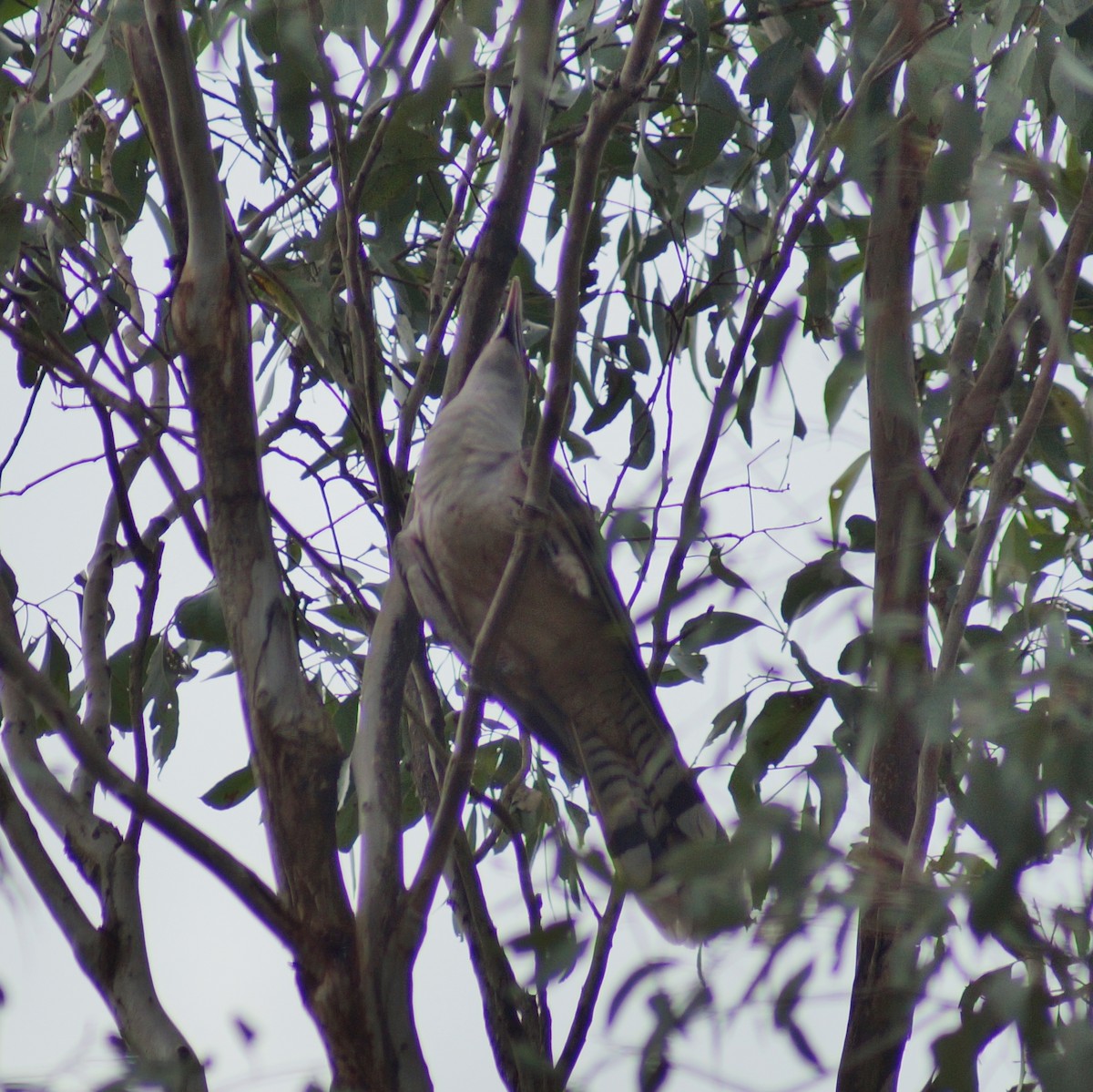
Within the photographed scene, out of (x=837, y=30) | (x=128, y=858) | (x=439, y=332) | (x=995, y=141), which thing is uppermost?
(x=837, y=30)

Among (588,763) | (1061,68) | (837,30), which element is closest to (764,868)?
(1061,68)

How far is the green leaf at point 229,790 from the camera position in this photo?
2.53 meters

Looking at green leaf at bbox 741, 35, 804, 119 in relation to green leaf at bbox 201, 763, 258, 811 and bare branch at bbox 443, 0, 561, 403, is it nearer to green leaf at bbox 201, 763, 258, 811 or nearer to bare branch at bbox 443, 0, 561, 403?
bare branch at bbox 443, 0, 561, 403

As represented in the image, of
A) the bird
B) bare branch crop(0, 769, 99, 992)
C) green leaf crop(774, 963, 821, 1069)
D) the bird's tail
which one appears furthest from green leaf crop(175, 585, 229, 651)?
green leaf crop(774, 963, 821, 1069)

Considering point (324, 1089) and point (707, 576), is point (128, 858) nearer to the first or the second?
point (324, 1089)

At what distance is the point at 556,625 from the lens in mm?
2594

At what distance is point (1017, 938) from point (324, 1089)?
31.5 inches

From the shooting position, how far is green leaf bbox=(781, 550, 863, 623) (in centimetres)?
205

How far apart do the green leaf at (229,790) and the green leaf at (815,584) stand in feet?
3.62

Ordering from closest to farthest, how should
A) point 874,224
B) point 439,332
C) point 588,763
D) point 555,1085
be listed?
point 555,1085, point 874,224, point 439,332, point 588,763

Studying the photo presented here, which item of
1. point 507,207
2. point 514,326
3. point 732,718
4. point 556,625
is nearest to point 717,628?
point 732,718

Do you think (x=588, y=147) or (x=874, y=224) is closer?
(x=588, y=147)

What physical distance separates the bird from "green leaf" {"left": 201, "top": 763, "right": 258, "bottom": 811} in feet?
1.52

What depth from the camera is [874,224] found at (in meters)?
1.76
